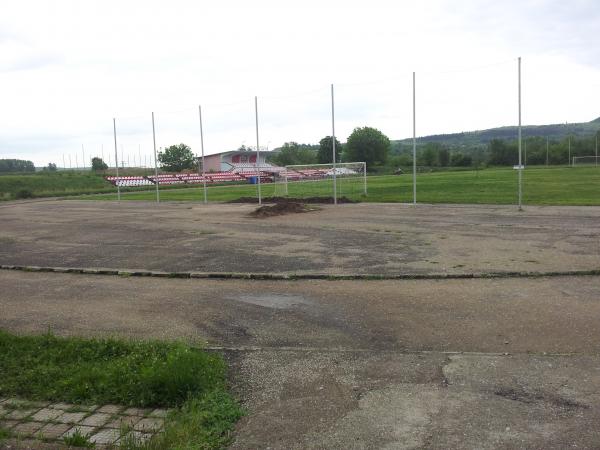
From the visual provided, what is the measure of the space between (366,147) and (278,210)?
84.7 meters

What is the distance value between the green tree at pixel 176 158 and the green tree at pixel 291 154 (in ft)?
45.1

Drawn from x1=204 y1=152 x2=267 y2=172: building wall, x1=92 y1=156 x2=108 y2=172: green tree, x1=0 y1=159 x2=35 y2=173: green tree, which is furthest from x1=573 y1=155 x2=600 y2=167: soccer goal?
x1=0 y1=159 x2=35 y2=173: green tree

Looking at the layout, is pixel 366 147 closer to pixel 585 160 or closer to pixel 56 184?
pixel 585 160

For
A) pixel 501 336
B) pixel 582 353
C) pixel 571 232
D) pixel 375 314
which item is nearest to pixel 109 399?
pixel 375 314

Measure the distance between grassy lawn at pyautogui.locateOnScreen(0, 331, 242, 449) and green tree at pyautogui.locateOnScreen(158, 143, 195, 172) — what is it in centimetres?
8757

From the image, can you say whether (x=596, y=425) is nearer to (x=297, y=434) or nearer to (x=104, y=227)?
(x=297, y=434)

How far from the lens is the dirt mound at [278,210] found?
21.9 m

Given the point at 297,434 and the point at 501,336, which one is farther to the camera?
the point at 501,336

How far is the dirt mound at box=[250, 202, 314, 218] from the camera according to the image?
71.7ft

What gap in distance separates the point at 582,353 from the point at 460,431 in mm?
2219

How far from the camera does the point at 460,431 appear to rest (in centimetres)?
407

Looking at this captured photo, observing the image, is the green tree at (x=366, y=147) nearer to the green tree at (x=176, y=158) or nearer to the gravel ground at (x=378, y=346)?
the green tree at (x=176, y=158)

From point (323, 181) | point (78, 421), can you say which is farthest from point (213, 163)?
point (78, 421)

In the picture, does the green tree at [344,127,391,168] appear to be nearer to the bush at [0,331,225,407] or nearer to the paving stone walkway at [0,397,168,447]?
Answer: the bush at [0,331,225,407]
